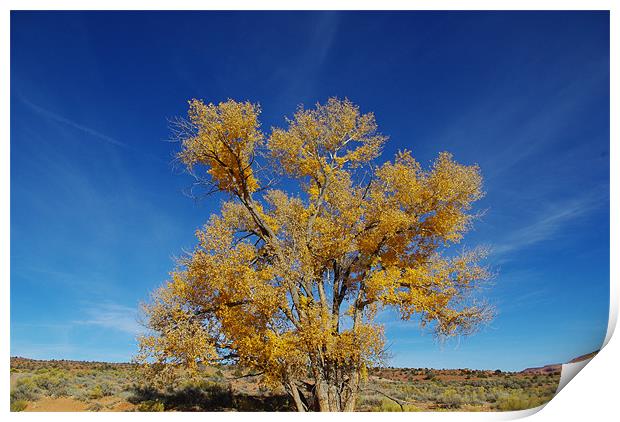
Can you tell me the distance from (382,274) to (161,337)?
16.0 feet

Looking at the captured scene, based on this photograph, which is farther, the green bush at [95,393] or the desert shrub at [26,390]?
the green bush at [95,393]

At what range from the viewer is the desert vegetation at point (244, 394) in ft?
30.3

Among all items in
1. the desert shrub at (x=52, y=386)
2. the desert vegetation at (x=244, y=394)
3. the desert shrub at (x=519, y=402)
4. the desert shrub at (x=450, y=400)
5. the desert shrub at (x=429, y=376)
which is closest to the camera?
the desert shrub at (x=519, y=402)

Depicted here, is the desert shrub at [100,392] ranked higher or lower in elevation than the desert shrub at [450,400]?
higher

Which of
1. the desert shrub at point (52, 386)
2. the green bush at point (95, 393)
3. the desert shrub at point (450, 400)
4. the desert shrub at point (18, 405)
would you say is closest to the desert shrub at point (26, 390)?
the desert shrub at point (52, 386)

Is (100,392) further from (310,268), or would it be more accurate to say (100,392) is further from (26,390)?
(310,268)

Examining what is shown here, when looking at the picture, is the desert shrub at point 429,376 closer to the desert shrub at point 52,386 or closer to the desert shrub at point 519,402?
the desert shrub at point 519,402

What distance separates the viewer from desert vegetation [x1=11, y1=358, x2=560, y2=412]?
9227 millimetres

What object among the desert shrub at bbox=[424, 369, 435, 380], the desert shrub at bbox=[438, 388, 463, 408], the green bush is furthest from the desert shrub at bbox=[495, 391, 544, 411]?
the green bush

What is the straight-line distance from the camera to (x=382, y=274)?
9.84 meters

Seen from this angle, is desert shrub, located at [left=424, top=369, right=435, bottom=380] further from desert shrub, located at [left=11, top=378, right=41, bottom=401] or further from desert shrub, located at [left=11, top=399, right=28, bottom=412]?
desert shrub, located at [left=11, top=399, right=28, bottom=412]

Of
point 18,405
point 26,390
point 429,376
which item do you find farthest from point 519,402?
point 26,390

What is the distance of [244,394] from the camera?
46.7ft
